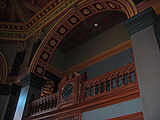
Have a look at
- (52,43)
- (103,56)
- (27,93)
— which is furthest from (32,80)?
(103,56)

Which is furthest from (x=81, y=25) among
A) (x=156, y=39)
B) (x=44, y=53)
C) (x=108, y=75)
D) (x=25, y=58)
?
(x=156, y=39)

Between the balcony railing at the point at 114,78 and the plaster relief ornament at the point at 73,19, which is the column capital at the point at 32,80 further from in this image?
the balcony railing at the point at 114,78

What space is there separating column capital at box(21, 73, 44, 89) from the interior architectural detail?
4 cm

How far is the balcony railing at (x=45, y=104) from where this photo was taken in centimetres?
Answer: 666

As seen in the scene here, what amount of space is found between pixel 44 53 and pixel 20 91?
1958 mm

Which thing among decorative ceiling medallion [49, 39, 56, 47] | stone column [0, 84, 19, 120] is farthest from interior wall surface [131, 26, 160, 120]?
stone column [0, 84, 19, 120]

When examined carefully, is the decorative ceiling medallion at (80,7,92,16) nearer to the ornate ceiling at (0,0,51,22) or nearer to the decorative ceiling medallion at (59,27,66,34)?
the decorative ceiling medallion at (59,27,66,34)

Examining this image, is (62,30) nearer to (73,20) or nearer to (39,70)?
(73,20)

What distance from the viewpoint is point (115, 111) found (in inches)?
185

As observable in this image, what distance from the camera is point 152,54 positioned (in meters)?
4.48

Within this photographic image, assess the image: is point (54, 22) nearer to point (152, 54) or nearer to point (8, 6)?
point (8, 6)

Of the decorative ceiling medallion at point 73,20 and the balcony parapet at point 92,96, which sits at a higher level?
the decorative ceiling medallion at point 73,20

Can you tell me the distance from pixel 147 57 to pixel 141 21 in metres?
1.21

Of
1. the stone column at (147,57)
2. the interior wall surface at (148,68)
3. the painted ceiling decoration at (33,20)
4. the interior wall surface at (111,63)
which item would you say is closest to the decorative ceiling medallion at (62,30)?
the painted ceiling decoration at (33,20)
